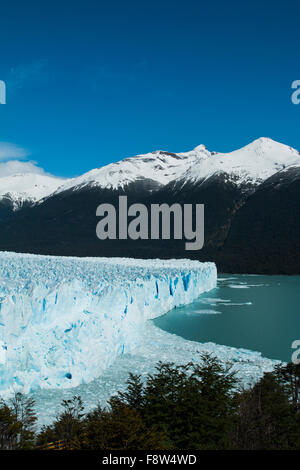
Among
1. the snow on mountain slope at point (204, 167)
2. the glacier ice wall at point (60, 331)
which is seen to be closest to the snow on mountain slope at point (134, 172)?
the snow on mountain slope at point (204, 167)

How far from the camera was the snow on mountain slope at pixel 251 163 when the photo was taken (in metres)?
73.4

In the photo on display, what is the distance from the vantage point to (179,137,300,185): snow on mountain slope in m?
73.4

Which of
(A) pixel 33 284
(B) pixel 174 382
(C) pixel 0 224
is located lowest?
(B) pixel 174 382

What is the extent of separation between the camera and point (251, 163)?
A: 258 feet

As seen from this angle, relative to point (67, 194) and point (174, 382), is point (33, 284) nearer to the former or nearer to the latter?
point (174, 382)

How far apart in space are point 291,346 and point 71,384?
718 cm

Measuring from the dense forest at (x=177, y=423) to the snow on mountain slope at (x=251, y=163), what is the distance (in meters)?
69.0

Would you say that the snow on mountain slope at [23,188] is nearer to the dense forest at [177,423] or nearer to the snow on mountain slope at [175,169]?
the snow on mountain slope at [175,169]

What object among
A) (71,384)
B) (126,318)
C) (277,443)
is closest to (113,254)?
(126,318)

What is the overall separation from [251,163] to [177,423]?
7844 centimetres

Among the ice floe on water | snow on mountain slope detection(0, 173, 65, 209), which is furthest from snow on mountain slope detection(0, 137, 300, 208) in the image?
the ice floe on water

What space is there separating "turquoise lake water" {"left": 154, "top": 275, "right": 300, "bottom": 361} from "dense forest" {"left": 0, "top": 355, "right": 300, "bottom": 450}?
195 inches

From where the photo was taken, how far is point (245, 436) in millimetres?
5102

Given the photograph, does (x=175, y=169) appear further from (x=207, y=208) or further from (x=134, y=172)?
(x=207, y=208)
